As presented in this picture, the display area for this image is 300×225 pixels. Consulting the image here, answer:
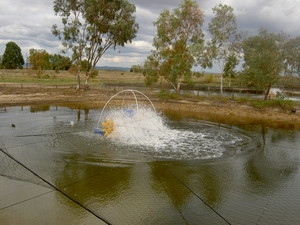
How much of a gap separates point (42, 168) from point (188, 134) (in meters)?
7.52

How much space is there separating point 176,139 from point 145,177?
4.47 meters

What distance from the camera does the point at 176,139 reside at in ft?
38.5

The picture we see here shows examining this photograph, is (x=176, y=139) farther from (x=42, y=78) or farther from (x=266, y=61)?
(x=42, y=78)

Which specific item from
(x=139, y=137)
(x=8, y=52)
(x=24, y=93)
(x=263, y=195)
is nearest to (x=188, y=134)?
(x=139, y=137)

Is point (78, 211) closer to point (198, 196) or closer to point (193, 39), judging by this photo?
point (198, 196)

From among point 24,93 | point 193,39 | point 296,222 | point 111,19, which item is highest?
point 111,19

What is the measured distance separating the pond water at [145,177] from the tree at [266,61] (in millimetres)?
8850

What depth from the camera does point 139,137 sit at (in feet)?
39.0

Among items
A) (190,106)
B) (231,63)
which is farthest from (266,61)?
(190,106)

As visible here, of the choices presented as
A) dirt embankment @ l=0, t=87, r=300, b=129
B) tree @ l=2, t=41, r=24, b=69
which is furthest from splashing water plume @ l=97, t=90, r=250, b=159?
tree @ l=2, t=41, r=24, b=69

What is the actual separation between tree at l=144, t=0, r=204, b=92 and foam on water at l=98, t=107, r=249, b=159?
11.1 meters

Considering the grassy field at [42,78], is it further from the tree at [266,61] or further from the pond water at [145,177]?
the pond water at [145,177]

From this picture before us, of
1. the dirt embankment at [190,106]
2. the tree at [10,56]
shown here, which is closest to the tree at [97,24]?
the dirt embankment at [190,106]

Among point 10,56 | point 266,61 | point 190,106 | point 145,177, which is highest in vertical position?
point 10,56
